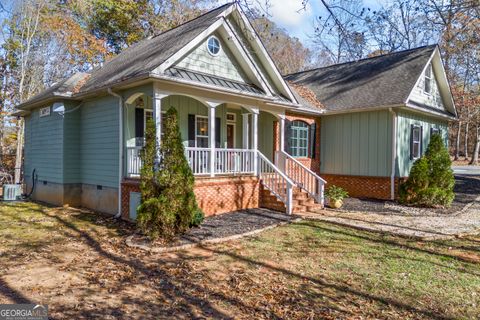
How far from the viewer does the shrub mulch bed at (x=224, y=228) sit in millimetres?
7070

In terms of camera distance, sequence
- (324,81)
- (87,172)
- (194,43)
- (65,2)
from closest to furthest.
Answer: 1. (194,43)
2. (87,172)
3. (324,81)
4. (65,2)

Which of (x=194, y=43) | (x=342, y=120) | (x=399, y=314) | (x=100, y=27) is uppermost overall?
(x=100, y=27)

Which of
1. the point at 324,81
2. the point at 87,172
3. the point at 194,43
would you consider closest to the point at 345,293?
the point at 194,43

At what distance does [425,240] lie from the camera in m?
7.67

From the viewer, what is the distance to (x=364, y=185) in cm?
1412

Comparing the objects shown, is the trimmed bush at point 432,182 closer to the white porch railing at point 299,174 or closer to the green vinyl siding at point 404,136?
the green vinyl siding at point 404,136

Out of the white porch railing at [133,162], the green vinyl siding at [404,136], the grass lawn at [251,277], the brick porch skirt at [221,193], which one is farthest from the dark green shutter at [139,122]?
the green vinyl siding at [404,136]

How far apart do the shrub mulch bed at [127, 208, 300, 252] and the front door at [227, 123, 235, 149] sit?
343 cm

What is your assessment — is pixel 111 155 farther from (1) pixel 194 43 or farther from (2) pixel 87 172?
(1) pixel 194 43

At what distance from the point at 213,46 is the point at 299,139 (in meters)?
5.98

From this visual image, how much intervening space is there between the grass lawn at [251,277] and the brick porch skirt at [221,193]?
160cm

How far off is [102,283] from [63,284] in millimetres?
547

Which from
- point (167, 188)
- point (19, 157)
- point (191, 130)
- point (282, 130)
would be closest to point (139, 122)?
point (191, 130)

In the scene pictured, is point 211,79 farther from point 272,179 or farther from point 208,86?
point 272,179
